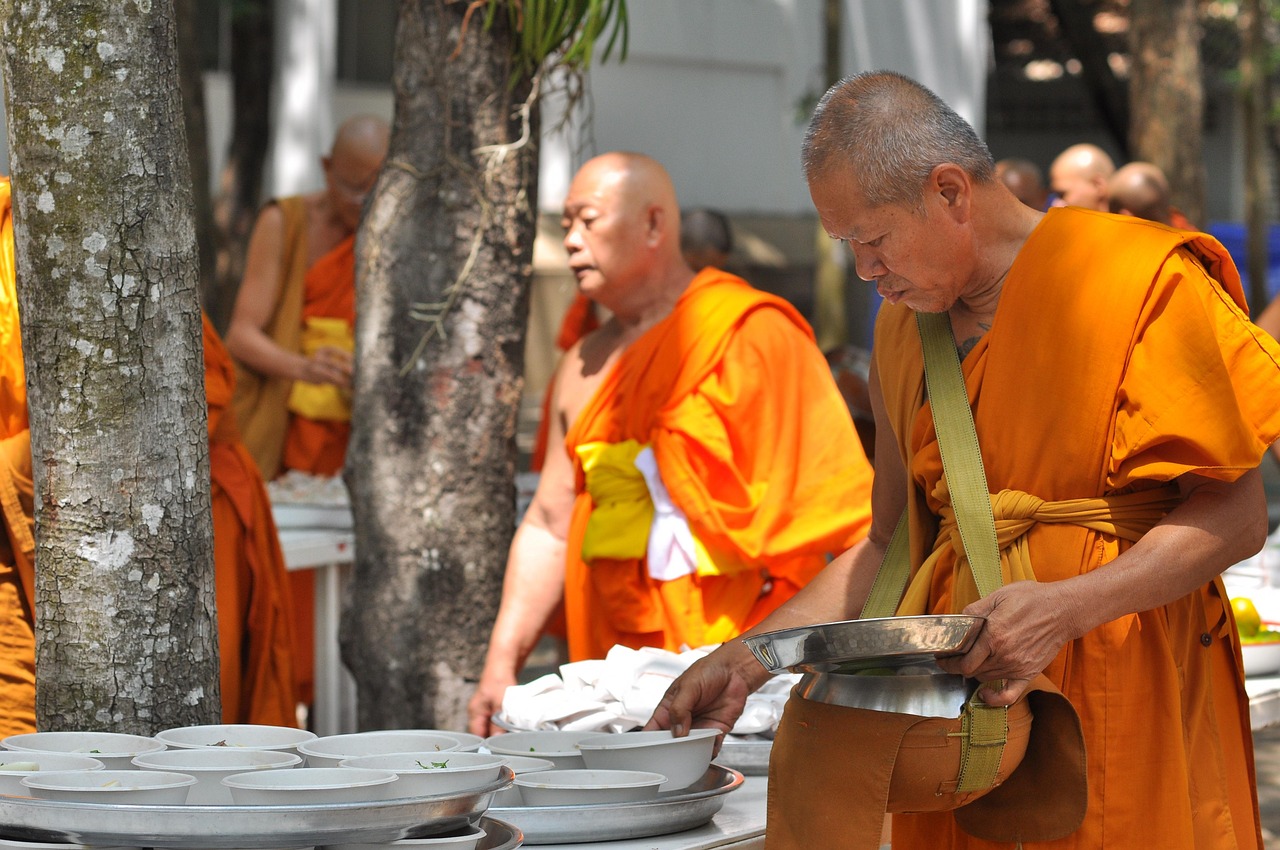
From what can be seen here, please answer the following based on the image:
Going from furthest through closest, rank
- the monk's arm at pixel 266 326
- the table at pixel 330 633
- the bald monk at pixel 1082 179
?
the bald monk at pixel 1082 179 < the monk's arm at pixel 266 326 < the table at pixel 330 633

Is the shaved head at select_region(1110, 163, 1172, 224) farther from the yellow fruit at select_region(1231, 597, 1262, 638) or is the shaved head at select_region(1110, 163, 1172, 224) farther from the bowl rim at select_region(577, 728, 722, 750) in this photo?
the bowl rim at select_region(577, 728, 722, 750)

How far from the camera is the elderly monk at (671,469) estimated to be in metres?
3.72

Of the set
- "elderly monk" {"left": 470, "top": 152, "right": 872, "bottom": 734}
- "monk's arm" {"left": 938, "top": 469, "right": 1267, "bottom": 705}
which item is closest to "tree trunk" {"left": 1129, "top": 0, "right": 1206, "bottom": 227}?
"elderly monk" {"left": 470, "top": 152, "right": 872, "bottom": 734}

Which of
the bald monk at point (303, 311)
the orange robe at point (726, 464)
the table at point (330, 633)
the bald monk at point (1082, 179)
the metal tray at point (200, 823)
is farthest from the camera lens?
the bald monk at point (1082, 179)

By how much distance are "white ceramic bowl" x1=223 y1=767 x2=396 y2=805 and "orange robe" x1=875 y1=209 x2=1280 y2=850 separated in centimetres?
80

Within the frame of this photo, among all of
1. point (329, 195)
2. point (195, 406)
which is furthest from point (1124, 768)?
point (329, 195)

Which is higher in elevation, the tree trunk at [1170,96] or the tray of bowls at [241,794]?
the tree trunk at [1170,96]

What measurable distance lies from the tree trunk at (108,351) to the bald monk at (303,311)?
3.29 meters

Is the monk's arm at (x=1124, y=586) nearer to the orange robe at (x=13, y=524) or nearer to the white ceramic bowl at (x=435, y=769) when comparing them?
the white ceramic bowl at (x=435, y=769)

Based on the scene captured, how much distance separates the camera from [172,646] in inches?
95.7

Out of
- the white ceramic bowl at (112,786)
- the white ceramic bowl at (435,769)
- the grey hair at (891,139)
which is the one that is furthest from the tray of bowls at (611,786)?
the grey hair at (891,139)

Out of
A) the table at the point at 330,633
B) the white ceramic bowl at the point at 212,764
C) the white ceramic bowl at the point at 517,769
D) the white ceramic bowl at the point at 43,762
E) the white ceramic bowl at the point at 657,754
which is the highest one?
the white ceramic bowl at the point at 43,762

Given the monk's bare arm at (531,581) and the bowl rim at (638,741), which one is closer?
the bowl rim at (638,741)

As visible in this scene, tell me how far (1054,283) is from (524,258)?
2.04 meters
